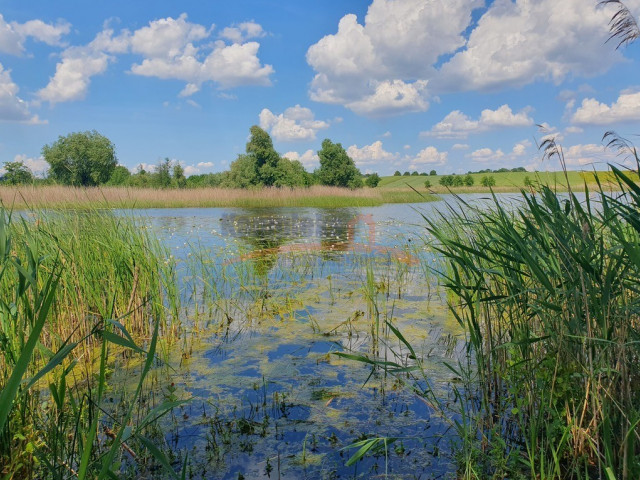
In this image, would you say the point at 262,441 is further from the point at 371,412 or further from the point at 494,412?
the point at 494,412

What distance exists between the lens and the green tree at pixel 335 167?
37.2 meters

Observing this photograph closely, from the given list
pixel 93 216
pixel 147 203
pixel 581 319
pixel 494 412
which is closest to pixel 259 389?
pixel 494 412

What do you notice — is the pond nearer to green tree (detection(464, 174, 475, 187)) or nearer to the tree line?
the tree line

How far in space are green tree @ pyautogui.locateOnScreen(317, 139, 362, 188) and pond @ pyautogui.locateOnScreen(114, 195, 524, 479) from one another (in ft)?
101

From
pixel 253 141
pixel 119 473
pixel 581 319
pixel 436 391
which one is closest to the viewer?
pixel 581 319

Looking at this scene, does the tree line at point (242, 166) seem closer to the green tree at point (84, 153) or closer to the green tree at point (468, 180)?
the green tree at point (84, 153)

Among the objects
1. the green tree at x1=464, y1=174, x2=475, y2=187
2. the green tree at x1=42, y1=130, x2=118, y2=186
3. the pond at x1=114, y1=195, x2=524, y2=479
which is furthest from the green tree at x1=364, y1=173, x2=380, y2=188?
the pond at x1=114, y1=195, x2=524, y2=479

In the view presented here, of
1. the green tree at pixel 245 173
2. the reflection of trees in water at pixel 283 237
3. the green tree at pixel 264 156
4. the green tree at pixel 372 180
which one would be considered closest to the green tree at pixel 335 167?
the green tree at pixel 264 156

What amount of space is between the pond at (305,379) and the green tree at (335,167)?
30897 millimetres

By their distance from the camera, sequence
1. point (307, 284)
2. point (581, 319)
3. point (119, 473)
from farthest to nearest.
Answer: point (307, 284) → point (119, 473) → point (581, 319)

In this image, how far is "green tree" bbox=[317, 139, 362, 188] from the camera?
122 ft

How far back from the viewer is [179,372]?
3639 millimetres

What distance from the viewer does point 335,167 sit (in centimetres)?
3744

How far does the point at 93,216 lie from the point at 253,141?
2989cm
